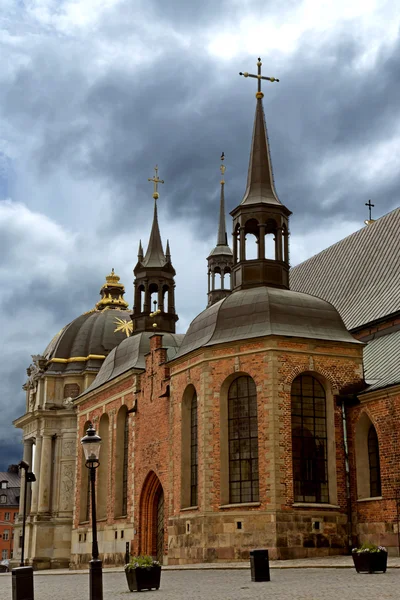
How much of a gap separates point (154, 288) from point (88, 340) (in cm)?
1484

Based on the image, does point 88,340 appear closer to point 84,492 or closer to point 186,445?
point 84,492

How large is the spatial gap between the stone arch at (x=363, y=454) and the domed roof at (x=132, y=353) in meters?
14.2

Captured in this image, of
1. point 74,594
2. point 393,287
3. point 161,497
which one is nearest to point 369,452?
point 393,287

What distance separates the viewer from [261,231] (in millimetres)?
37594

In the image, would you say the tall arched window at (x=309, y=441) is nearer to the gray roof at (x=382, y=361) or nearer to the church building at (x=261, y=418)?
the church building at (x=261, y=418)

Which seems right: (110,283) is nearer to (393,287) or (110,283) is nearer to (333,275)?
(333,275)

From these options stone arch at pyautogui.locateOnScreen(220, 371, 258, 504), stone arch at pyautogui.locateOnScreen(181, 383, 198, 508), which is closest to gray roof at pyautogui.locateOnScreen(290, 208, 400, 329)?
stone arch at pyautogui.locateOnScreen(220, 371, 258, 504)

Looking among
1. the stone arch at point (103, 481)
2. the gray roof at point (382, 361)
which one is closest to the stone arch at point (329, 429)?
the gray roof at point (382, 361)

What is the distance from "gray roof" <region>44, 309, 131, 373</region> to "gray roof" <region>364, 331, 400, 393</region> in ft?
100

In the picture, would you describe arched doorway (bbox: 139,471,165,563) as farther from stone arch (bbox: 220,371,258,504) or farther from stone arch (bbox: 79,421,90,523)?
stone arch (bbox: 79,421,90,523)

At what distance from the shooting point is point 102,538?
44469mm

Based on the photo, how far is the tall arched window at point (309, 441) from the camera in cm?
3167

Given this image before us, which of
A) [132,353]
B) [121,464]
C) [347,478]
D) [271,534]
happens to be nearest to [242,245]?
[132,353]

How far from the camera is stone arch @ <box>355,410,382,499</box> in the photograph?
104 ft
